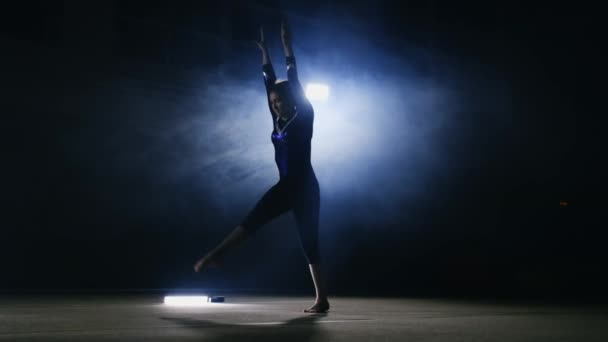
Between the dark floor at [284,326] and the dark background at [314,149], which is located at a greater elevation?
the dark background at [314,149]

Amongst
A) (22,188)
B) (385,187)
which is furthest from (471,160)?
(22,188)

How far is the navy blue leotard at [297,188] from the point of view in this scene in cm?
552

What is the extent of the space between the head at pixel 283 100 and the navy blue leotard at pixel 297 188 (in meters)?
0.04

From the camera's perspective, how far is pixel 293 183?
5.52m

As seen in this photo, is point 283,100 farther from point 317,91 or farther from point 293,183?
point 317,91

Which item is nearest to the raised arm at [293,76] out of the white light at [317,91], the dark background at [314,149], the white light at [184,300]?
the white light at [184,300]

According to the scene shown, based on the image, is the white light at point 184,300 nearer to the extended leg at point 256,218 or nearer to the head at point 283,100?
the extended leg at point 256,218

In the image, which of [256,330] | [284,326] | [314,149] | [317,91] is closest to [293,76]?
[284,326]

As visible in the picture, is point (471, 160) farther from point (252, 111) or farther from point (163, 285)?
point (163, 285)

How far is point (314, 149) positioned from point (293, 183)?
7741 mm

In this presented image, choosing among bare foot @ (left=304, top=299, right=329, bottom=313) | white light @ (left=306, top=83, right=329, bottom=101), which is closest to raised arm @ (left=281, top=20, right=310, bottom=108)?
bare foot @ (left=304, top=299, right=329, bottom=313)

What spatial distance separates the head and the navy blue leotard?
0.04 meters

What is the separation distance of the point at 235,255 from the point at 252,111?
2373 millimetres

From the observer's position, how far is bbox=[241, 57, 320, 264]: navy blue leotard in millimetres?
5516
